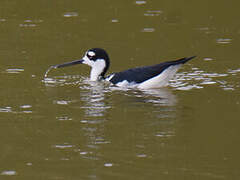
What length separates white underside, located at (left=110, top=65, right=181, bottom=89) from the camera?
13086mm

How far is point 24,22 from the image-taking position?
18750 mm

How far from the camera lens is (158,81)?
13188mm

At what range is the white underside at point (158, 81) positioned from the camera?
13086 mm

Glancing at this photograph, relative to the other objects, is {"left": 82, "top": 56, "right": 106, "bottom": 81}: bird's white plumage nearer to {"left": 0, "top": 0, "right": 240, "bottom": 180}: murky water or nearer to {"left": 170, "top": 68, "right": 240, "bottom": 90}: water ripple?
{"left": 0, "top": 0, "right": 240, "bottom": 180}: murky water

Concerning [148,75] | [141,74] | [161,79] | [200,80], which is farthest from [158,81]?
[200,80]

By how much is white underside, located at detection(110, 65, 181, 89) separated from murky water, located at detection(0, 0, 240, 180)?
19 centimetres

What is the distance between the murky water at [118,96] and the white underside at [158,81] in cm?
19

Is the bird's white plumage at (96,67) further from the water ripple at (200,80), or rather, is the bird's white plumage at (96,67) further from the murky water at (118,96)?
the water ripple at (200,80)

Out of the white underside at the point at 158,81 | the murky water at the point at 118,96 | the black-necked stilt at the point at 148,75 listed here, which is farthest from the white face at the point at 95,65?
the white underside at the point at 158,81

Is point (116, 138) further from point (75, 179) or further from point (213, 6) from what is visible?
point (213, 6)

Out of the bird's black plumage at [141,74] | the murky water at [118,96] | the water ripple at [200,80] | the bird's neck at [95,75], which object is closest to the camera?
the murky water at [118,96]

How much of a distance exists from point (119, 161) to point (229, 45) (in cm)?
847

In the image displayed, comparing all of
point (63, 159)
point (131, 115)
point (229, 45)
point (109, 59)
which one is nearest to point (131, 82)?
point (109, 59)

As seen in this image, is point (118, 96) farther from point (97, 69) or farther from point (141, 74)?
point (97, 69)
